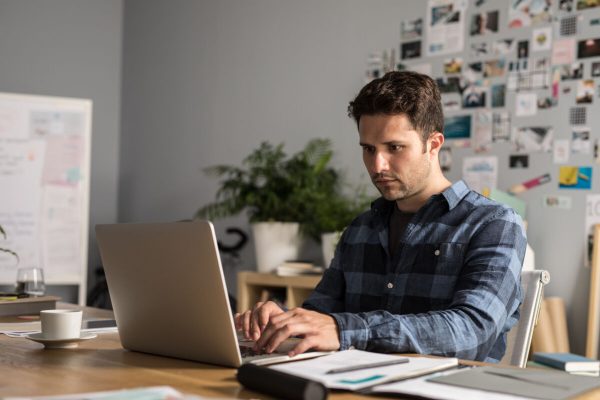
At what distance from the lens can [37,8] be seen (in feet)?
16.0

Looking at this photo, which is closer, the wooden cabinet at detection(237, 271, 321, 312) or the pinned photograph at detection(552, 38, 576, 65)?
the pinned photograph at detection(552, 38, 576, 65)

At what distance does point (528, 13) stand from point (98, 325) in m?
2.10

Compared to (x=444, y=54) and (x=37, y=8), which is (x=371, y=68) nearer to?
(x=444, y=54)

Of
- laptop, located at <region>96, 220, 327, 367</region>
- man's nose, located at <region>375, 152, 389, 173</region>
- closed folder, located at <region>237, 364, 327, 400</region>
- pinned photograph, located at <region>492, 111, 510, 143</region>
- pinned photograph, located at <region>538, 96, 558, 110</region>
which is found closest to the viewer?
closed folder, located at <region>237, 364, 327, 400</region>

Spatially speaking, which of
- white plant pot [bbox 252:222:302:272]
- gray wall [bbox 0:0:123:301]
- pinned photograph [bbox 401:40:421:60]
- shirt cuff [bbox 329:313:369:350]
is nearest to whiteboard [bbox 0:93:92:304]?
gray wall [bbox 0:0:123:301]

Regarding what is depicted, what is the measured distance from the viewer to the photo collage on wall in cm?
298

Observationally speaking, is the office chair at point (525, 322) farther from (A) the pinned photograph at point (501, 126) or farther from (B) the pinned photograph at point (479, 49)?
(B) the pinned photograph at point (479, 49)

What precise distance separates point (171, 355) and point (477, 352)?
1.94 feet

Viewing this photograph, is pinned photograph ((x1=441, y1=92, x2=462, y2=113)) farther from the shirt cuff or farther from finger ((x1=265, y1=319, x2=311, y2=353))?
finger ((x1=265, y1=319, x2=311, y2=353))

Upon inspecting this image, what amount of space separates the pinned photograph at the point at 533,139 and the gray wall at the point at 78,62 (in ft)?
9.46

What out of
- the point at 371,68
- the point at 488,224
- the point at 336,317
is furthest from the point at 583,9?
the point at 336,317

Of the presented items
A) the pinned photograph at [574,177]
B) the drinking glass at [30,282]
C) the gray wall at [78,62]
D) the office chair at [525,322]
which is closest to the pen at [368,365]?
the office chair at [525,322]

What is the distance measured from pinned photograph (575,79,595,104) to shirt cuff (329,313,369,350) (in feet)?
6.23

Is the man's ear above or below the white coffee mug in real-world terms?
above
